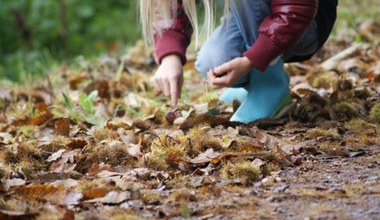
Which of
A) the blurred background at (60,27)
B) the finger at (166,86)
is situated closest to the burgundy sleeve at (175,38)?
the finger at (166,86)

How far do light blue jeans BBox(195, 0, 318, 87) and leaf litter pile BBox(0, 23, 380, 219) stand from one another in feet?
0.63

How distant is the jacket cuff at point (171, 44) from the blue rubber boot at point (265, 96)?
275 millimetres

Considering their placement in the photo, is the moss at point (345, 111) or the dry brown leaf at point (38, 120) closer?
the moss at point (345, 111)

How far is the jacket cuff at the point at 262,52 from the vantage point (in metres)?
2.21

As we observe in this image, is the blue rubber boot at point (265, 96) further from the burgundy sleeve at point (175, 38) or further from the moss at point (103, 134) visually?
the moss at point (103, 134)

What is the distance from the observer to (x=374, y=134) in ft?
7.00

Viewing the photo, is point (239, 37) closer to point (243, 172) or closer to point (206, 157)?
point (206, 157)

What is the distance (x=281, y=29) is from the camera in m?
2.19

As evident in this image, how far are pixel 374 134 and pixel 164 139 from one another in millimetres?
676

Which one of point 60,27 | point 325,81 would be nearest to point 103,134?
point 325,81

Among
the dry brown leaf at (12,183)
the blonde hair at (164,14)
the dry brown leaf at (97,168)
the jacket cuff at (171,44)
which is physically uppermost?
the blonde hair at (164,14)

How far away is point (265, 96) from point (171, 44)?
399 millimetres

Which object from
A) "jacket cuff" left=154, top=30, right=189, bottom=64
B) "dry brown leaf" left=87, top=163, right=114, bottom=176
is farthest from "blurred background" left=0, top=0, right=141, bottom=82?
"dry brown leaf" left=87, top=163, right=114, bottom=176

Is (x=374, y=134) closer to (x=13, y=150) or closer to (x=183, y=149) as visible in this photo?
(x=183, y=149)
